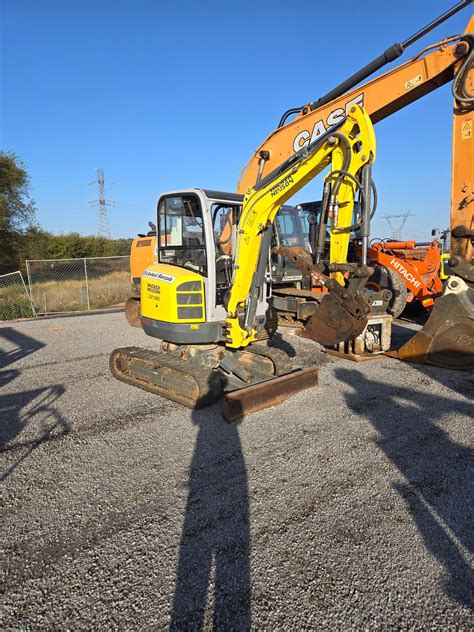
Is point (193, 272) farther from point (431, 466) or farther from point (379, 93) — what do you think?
point (379, 93)

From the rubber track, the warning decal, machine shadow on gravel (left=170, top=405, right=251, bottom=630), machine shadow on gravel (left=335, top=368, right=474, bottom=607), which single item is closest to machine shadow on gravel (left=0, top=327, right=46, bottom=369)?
the rubber track

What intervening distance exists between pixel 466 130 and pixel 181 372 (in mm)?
5479

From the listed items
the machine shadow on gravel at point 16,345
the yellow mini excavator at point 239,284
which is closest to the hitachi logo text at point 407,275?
the yellow mini excavator at point 239,284

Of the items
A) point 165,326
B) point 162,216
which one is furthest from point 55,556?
point 162,216

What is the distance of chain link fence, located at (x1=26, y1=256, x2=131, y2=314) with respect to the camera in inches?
634

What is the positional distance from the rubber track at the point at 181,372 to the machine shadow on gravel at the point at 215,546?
2.97 feet

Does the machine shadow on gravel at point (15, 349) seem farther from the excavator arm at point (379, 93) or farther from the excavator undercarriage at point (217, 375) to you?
the excavator arm at point (379, 93)

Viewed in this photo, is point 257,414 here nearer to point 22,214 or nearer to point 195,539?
point 195,539

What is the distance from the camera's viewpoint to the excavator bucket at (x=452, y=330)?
6281 millimetres

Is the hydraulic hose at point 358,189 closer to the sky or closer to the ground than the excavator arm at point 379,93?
closer to the ground

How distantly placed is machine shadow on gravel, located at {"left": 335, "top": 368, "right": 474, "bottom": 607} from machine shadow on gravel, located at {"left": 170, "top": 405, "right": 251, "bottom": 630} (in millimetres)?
1237

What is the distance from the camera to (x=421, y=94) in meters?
6.41

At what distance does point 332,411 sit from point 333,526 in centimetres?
221

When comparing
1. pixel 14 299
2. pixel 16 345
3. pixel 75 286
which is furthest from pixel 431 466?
pixel 75 286
